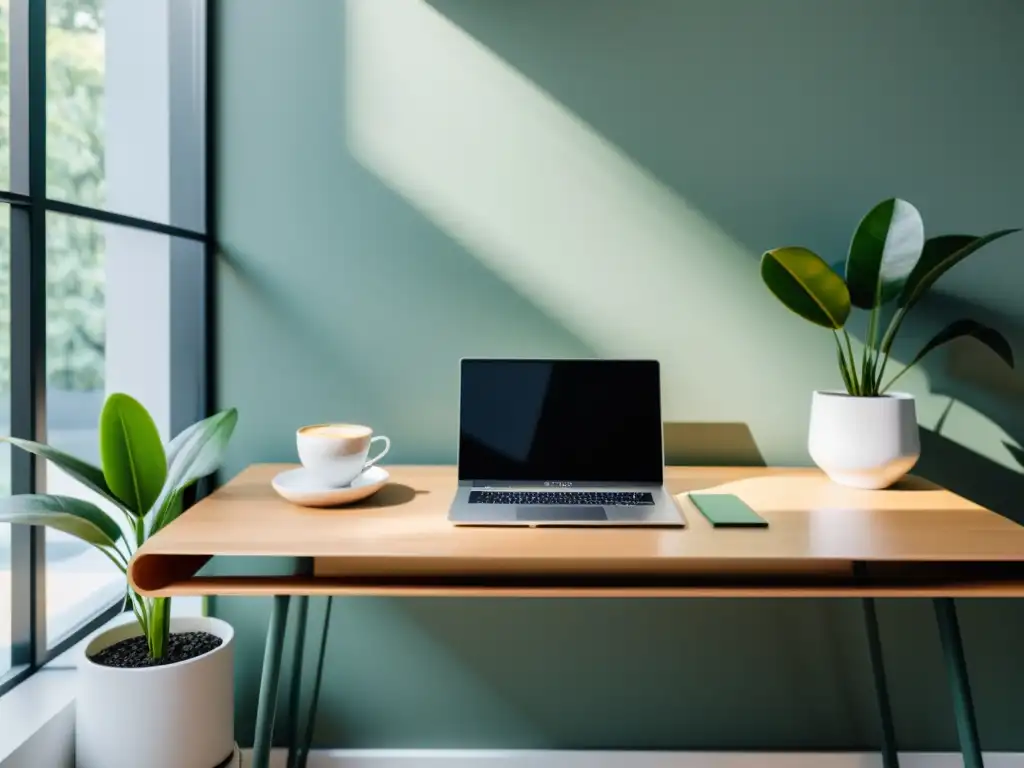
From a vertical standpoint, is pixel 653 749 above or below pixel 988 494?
below

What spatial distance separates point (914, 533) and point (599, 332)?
0.73 m

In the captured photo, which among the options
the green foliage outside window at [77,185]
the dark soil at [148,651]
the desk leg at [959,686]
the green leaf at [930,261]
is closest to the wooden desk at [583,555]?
the desk leg at [959,686]

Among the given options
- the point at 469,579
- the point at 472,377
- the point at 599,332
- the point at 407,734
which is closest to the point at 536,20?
the point at 599,332

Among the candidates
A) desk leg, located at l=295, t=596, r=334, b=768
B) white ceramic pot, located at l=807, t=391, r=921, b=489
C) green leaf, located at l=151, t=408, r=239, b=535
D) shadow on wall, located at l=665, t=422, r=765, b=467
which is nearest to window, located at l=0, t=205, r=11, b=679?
→ green leaf, located at l=151, t=408, r=239, b=535

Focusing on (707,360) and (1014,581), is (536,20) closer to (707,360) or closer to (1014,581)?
(707,360)

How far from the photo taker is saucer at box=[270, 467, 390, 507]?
4.32 feet

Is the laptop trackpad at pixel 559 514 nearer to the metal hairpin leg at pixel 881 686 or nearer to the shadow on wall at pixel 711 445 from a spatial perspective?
the shadow on wall at pixel 711 445

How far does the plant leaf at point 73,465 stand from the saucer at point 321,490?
25 centimetres

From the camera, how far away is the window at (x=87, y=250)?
48.1 inches

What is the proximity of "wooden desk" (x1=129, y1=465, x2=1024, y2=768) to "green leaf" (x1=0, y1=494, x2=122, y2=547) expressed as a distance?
13 centimetres

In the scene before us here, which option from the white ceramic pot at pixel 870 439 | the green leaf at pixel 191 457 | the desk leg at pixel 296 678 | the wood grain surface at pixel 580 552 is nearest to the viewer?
the wood grain surface at pixel 580 552

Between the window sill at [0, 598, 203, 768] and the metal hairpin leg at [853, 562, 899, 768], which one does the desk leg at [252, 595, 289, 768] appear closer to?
the window sill at [0, 598, 203, 768]

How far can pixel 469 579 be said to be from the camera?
3.81 feet

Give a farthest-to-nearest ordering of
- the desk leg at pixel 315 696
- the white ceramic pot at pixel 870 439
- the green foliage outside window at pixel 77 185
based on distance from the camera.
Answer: the green foliage outside window at pixel 77 185 < the desk leg at pixel 315 696 < the white ceramic pot at pixel 870 439
